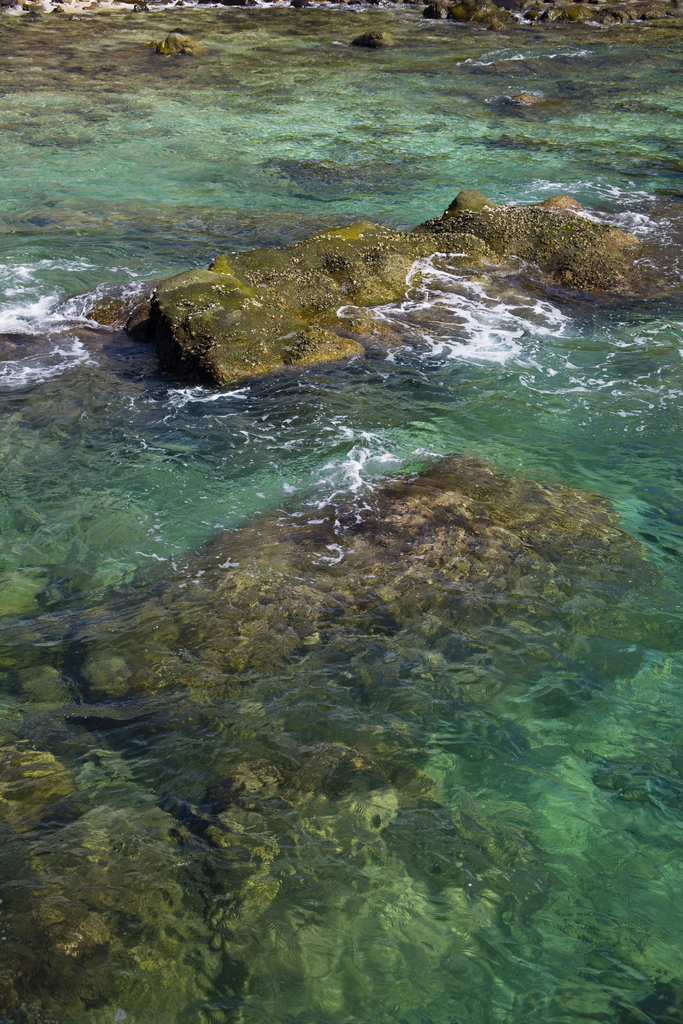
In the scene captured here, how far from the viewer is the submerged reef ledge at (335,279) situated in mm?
7773

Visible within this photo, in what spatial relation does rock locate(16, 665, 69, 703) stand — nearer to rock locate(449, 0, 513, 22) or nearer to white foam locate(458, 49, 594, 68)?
white foam locate(458, 49, 594, 68)

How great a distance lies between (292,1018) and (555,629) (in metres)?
2.53

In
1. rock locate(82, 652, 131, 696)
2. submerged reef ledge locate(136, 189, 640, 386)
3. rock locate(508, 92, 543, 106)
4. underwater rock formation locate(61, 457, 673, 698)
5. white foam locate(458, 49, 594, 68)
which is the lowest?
rock locate(82, 652, 131, 696)

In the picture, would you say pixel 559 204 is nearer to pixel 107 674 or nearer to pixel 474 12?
pixel 107 674

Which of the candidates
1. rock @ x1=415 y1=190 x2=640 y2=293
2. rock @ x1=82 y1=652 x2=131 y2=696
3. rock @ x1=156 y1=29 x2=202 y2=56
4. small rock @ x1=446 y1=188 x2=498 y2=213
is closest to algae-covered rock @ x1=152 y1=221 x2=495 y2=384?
rock @ x1=415 y1=190 x2=640 y2=293

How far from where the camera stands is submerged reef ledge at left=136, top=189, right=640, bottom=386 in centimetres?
777

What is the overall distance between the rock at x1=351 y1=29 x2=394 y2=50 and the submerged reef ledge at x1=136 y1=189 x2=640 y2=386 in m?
14.9

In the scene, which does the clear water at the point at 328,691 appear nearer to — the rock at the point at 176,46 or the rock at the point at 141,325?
the rock at the point at 141,325

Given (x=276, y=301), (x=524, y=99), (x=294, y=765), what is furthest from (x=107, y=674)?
(x=524, y=99)

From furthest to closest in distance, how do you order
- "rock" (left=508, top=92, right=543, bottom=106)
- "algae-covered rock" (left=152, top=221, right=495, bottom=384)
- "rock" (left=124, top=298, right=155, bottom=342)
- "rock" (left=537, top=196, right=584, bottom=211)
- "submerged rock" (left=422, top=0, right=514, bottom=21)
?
"submerged rock" (left=422, top=0, right=514, bottom=21)
"rock" (left=508, top=92, right=543, bottom=106)
"rock" (left=537, top=196, right=584, bottom=211)
"rock" (left=124, top=298, right=155, bottom=342)
"algae-covered rock" (left=152, top=221, right=495, bottom=384)

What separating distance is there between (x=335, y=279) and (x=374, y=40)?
1728 cm

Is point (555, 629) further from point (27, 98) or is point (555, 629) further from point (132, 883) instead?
point (27, 98)

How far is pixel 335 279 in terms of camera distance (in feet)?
29.1

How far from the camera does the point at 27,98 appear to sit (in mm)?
17625
